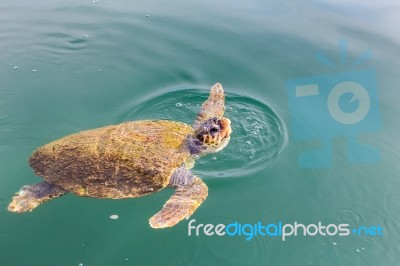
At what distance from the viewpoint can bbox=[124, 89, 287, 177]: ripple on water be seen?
476 centimetres

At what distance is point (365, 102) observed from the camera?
235 inches

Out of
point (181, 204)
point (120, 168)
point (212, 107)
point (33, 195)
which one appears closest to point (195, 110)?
point (212, 107)

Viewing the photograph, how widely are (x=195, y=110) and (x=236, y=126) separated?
0.79 m

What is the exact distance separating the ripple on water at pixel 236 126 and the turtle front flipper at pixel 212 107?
0.28 metres

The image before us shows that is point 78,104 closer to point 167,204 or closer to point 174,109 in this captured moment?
point 174,109

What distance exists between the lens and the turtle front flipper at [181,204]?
366 centimetres

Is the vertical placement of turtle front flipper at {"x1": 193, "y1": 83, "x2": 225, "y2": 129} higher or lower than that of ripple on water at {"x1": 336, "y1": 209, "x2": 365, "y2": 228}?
higher

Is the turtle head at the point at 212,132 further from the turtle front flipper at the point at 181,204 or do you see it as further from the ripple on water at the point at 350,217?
the ripple on water at the point at 350,217

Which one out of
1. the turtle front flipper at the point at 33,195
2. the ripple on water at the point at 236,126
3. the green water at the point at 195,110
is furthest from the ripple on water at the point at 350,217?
the turtle front flipper at the point at 33,195

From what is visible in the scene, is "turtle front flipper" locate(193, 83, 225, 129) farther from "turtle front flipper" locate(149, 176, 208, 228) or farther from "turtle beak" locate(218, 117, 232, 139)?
"turtle front flipper" locate(149, 176, 208, 228)

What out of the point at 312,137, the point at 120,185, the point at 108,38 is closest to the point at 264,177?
the point at 312,137

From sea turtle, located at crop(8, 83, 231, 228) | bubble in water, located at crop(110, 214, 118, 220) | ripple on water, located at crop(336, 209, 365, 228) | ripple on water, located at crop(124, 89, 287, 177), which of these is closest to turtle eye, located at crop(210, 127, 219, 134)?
Result: sea turtle, located at crop(8, 83, 231, 228)

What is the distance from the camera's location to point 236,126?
5.43 m

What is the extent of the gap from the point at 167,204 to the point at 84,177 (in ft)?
3.27
